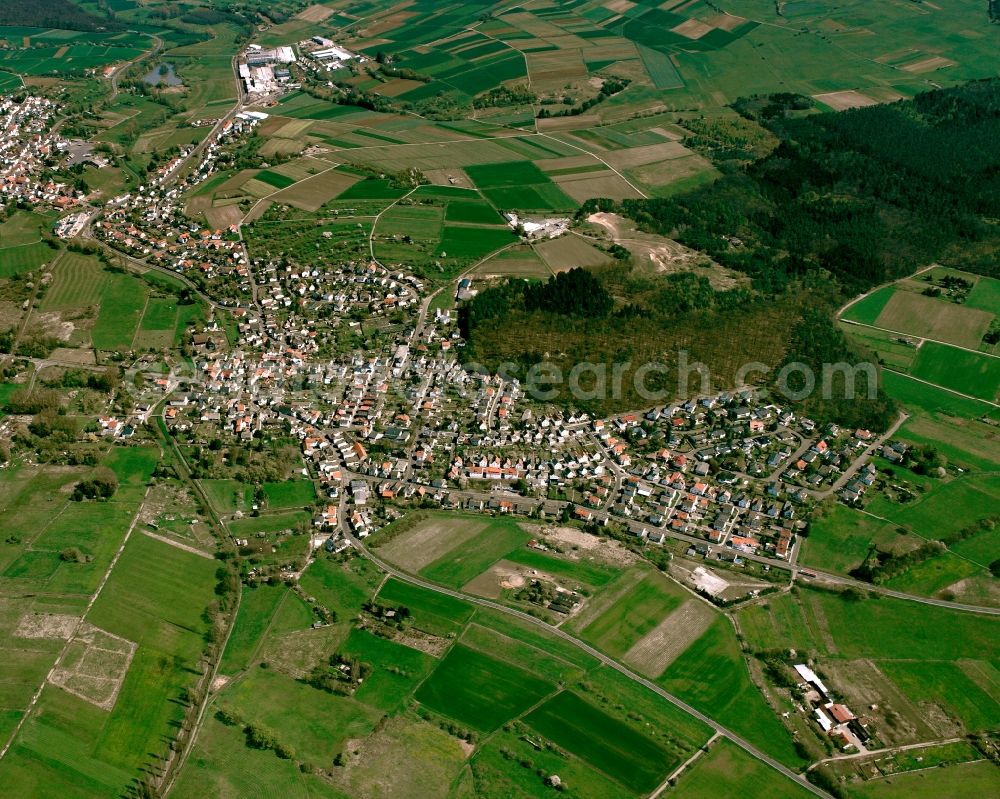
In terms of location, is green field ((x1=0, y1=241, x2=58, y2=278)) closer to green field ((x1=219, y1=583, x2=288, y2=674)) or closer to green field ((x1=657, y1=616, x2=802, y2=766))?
green field ((x1=219, y1=583, x2=288, y2=674))

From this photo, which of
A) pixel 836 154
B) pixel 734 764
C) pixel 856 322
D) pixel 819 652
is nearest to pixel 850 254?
pixel 856 322

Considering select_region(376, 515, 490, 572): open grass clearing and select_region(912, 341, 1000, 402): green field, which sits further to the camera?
select_region(912, 341, 1000, 402): green field

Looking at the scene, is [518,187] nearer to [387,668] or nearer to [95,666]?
[387,668]

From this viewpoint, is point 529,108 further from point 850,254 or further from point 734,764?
point 734,764

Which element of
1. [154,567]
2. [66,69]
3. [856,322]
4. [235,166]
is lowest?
[856,322]

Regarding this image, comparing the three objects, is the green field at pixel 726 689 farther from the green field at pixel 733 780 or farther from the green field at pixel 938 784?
the green field at pixel 938 784

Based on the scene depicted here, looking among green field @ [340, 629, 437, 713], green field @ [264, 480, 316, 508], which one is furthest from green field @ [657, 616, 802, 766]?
green field @ [264, 480, 316, 508]

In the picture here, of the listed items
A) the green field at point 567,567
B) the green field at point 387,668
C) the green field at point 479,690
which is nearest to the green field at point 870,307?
the green field at point 567,567

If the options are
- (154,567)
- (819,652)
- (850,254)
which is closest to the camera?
(819,652)
